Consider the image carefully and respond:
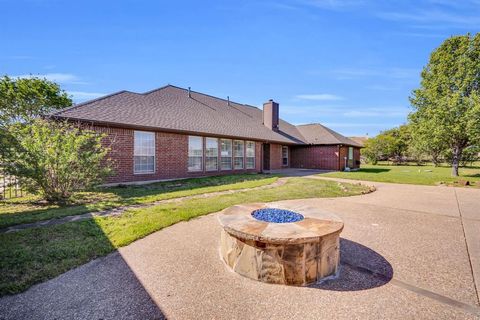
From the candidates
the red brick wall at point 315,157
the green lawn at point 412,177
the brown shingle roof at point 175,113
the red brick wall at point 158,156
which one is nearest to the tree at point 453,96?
the green lawn at point 412,177

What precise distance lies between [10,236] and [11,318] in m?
2.78

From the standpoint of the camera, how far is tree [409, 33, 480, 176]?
594 inches

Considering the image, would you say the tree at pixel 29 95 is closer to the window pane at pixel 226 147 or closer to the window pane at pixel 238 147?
the window pane at pixel 226 147

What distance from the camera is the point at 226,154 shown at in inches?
611

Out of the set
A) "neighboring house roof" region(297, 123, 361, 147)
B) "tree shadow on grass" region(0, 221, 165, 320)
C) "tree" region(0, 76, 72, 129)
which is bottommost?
"tree shadow on grass" region(0, 221, 165, 320)

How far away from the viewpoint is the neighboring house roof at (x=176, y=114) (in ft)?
33.3

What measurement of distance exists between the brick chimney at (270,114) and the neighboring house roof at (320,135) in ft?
13.9

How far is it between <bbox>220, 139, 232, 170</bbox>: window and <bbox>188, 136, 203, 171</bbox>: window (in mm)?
1691

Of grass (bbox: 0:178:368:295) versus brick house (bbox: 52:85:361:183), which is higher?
brick house (bbox: 52:85:361:183)

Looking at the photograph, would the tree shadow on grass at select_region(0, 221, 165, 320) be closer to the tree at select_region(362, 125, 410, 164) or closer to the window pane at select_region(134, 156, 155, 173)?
the window pane at select_region(134, 156, 155, 173)

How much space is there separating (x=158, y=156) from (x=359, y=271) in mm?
10592

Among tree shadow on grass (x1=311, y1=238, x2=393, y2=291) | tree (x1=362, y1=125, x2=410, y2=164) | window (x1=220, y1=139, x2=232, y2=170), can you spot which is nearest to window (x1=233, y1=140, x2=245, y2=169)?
window (x1=220, y1=139, x2=232, y2=170)

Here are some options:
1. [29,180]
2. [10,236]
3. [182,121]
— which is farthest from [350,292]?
[182,121]

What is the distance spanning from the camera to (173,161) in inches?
491
